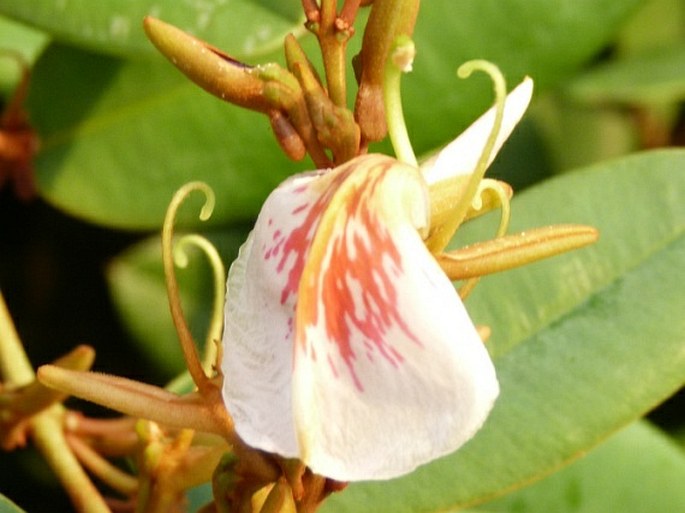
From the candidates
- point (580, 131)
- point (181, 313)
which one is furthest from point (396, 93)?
point (580, 131)

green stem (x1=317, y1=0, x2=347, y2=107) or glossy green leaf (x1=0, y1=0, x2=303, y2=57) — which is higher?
green stem (x1=317, y1=0, x2=347, y2=107)

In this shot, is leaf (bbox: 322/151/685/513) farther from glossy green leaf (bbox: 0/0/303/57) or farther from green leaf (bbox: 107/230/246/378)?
green leaf (bbox: 107/230/246/378)

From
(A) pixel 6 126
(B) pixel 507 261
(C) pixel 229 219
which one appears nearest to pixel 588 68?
(C) pixel 229 219

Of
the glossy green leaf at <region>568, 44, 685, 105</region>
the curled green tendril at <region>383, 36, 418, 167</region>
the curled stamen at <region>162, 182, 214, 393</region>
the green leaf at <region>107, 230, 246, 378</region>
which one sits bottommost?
the green leaf at <region>107, 230, 246, 378</region>

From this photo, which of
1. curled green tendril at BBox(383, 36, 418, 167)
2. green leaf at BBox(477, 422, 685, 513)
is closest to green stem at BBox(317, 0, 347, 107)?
curled green tendril at BBox(383, 36, 418, 167)

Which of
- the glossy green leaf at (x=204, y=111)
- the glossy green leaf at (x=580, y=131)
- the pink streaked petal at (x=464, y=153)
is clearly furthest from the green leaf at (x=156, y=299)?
the pink streaked petal at (x=464, y=153)

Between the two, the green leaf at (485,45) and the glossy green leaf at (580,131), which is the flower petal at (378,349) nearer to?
the green leaf at (485,45)

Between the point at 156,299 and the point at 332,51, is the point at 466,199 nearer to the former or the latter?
the point at 332,51

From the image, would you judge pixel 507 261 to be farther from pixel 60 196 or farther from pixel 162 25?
pixel 60 196
